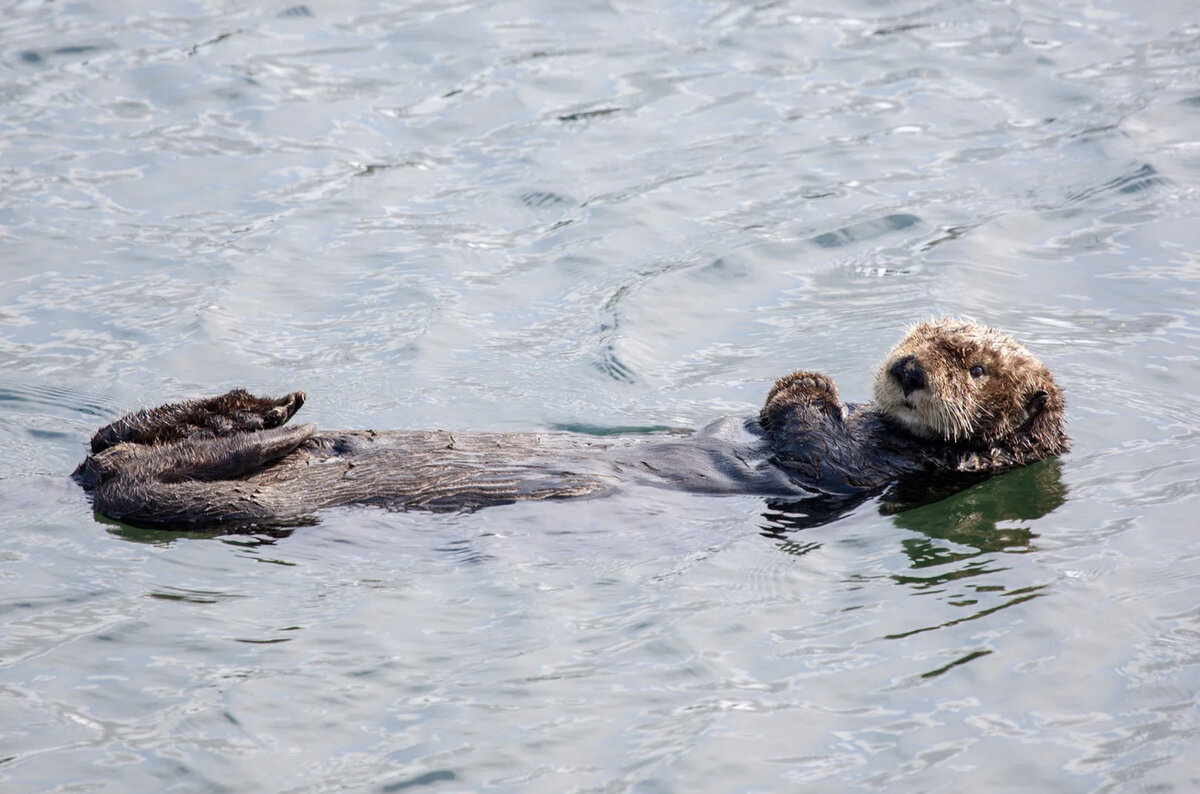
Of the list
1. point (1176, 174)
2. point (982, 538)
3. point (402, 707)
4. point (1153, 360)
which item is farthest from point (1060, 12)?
point (402, 707)

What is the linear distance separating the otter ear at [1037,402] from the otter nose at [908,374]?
522mm

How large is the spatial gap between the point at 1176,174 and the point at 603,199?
12.6 feet

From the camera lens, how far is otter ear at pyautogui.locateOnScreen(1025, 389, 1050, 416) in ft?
17.8

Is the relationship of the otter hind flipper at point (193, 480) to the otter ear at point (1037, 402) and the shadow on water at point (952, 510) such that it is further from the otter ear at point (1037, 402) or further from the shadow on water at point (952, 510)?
the otter ear at point (1037, 402)

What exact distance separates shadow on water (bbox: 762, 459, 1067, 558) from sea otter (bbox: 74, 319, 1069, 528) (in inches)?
Answer: 2.9

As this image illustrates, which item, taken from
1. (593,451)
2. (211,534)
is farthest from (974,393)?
(211,534)

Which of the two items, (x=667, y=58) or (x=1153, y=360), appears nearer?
(x=1153, y=360)

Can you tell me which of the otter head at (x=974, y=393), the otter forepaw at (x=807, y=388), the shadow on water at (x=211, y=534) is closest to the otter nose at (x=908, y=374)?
the otter head at (x=974, y=393)

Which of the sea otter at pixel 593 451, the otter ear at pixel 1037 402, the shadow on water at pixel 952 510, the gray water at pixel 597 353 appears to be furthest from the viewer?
the otter ear at pixel 1037 402

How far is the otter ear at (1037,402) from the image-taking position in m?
5.41

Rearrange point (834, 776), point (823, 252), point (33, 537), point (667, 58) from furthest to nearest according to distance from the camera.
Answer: point (667, 58) → point (823, 252) → point (33, 537) → point (834, 776)

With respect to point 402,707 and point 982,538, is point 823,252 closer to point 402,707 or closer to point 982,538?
point 982,538

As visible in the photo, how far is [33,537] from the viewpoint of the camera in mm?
4887

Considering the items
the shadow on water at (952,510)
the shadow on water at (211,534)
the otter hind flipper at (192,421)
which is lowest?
the shadow on water at (952,510)
